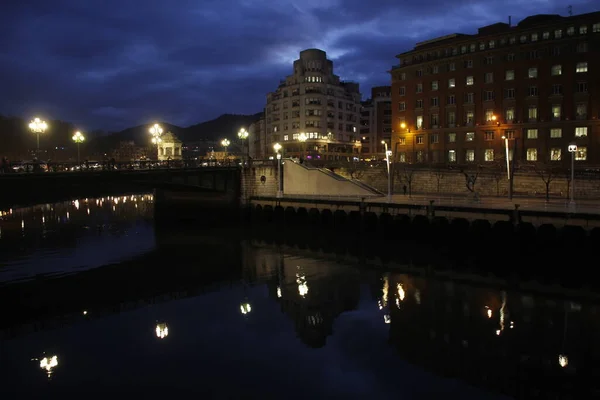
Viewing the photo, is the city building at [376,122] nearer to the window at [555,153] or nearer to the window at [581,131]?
the window at [555,153]

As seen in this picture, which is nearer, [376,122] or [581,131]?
[581,131]

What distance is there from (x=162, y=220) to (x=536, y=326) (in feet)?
183

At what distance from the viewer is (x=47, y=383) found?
16859mm

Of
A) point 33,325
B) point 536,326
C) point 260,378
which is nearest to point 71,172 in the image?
point 33,325

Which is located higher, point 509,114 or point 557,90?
point 557,90

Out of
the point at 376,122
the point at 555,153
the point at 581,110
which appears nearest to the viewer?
the point at 581,110

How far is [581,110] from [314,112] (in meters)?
63.6

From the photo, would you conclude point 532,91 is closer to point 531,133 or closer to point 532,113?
point 532,113

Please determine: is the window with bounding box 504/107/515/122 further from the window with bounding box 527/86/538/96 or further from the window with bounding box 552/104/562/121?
the window with bounding box 552/104/562/121

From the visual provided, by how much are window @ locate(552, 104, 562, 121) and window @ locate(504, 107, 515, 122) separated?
6.42m

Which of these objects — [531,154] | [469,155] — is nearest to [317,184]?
[469,155]

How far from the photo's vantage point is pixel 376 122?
141 metres

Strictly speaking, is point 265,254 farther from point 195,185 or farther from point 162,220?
point 162,220

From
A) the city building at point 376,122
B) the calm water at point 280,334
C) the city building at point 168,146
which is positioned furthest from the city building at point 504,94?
the calm water at point 280,334
